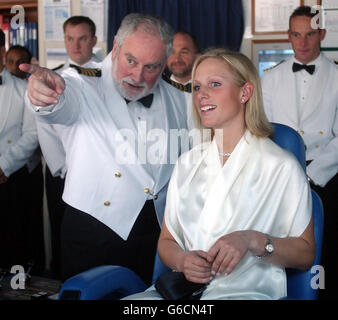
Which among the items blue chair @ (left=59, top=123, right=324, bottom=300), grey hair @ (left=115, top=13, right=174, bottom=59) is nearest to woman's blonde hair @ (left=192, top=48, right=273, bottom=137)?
blue chair @ (left=59, top=123, right=324, bottom=300)

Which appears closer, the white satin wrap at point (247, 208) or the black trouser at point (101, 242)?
the white satin wrap at point (247, 208)

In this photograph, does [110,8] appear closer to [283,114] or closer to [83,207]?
[283,114]

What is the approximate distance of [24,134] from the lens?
3.90 metres

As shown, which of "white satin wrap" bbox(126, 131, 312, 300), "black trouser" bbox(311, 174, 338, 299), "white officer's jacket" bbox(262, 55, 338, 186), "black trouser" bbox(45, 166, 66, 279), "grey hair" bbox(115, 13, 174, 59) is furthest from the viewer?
"black trouser" bbox(45, 166, 66, 279)

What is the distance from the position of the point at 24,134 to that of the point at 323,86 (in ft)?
6.90

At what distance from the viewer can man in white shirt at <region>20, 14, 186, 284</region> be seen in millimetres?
2271

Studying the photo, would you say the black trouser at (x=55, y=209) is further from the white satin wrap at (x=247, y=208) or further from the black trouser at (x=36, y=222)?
the white satin wrap at (x=247, y=208)

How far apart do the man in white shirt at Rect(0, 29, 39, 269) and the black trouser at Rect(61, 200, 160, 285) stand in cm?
161

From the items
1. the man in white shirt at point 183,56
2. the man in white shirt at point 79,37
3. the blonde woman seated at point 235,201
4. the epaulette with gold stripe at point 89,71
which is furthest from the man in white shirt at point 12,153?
the blonde woman seated at point 235,201

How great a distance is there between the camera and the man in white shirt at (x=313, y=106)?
356 centimetres

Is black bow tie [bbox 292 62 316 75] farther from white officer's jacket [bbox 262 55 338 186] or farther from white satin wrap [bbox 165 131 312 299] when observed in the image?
white satin wrap [bbox 165 131 312 299]

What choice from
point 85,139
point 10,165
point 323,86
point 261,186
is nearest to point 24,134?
point 10,165

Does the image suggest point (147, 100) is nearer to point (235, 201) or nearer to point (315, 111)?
point (235, 201)

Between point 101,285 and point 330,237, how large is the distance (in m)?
2.31
